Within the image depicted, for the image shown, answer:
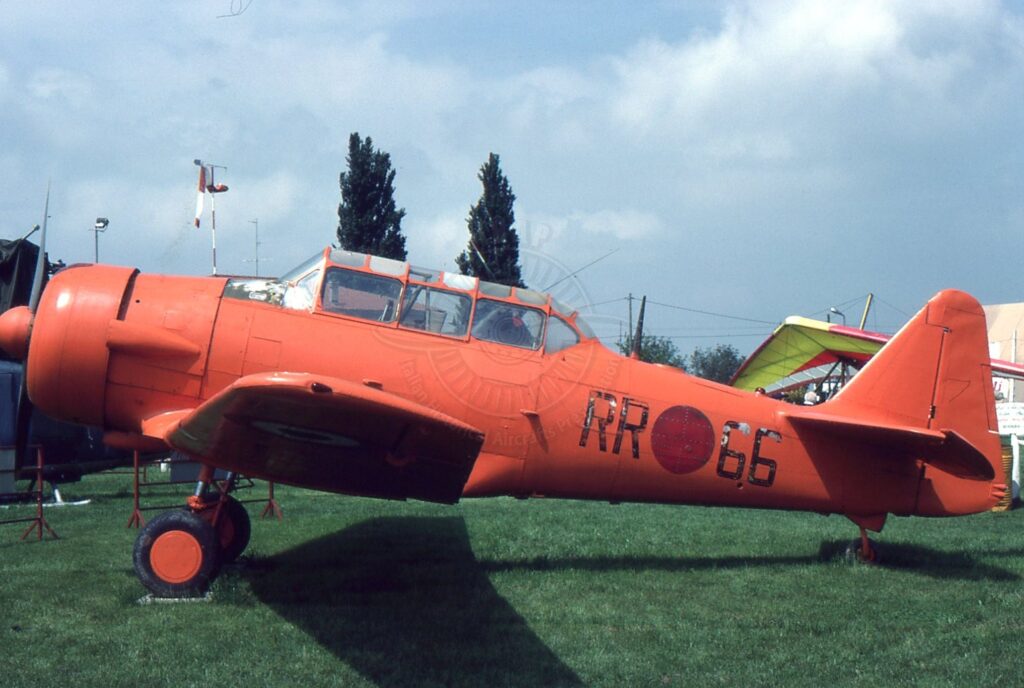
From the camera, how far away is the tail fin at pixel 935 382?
796 centimetres

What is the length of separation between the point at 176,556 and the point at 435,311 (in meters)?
2.64

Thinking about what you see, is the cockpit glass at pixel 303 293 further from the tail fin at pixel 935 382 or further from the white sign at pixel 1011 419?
the white sign at pixel 1011 419

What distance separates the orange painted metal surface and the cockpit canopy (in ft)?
0.05

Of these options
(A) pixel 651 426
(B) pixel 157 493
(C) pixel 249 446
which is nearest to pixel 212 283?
(C) pixel 249 446

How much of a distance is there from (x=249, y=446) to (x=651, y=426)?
332cm

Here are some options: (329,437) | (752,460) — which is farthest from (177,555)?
(752,460)

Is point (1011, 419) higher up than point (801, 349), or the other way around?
point (801, 349)

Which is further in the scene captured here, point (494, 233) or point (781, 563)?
point (494, 233)

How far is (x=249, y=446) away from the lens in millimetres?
5617

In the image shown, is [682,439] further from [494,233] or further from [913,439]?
[494,233]

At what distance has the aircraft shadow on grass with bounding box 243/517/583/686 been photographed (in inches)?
197

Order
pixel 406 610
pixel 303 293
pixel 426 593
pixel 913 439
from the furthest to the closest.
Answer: pixel 913 439
pixel 303 293
pixel 426 593
pixel 406 610

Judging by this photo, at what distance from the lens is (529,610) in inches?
247

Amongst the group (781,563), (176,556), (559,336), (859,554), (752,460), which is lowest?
(176,556)
